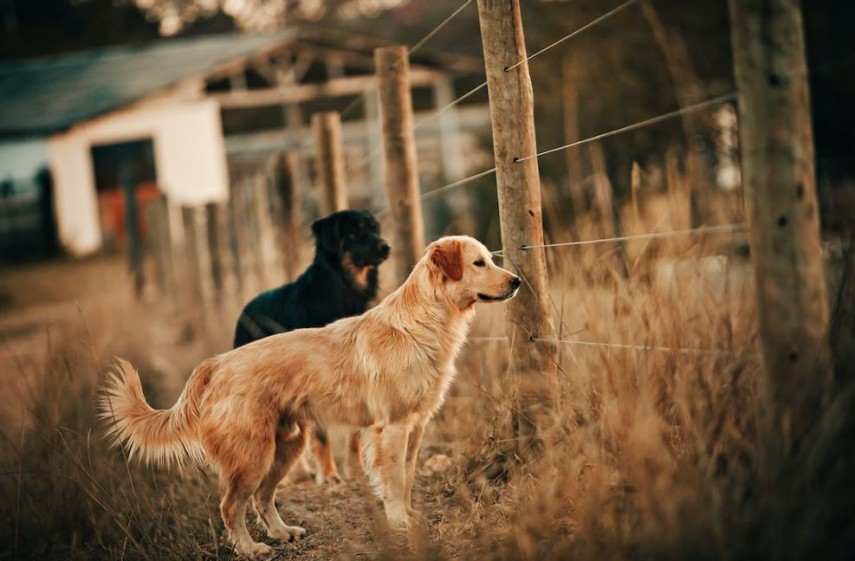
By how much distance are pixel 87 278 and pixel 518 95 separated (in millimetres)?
16074

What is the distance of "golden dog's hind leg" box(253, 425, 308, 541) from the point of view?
157 inches

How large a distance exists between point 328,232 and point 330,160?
48.2 inches

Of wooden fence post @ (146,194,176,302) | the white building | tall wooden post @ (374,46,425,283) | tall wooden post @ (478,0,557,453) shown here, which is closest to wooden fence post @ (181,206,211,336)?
wooden fence post @ (146,194,176,302)

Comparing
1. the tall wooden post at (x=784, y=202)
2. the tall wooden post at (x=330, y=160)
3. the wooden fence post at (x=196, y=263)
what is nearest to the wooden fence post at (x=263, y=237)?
the wooden fence post at (x=196, y=263)

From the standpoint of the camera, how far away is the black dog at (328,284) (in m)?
5.30

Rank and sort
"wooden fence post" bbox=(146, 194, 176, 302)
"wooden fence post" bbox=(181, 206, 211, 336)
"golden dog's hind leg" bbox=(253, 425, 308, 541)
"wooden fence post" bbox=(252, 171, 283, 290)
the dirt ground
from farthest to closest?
"wooden fence post" bbox=(146, 194, 176, 302) → "wooden fence post" bbox=(181, 206, 211, 336) → "wooden fence post" bbox=(252, 171, 283, 290) → "golden dog's hind leg" bbox=(253, 425, 308, 541) → the dirt ground

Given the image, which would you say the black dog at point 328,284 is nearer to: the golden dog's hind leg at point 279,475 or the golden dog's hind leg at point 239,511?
the golden dog's hind leg at point 279,475

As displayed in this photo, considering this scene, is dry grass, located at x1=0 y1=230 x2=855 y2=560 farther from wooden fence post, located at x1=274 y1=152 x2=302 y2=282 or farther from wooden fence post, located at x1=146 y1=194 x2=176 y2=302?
wooden fence post, located at x1=146 y1=194 x2=176 y2=302

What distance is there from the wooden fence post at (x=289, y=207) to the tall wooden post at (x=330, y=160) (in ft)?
3.32

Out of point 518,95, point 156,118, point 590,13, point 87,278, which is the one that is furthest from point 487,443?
point 156,118

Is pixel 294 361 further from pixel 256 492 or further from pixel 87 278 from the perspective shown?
pixel 87 278

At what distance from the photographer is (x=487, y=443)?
3945 mm

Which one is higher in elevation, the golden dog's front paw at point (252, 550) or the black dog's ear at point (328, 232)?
the black dog's ear at point (328, 232)

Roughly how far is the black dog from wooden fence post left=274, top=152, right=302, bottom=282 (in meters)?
2.22
